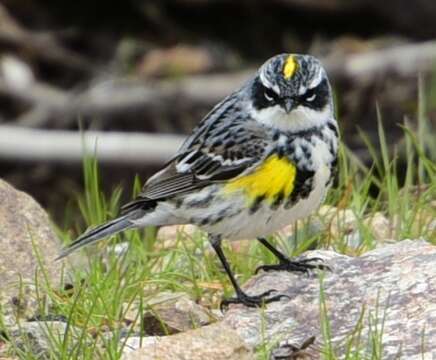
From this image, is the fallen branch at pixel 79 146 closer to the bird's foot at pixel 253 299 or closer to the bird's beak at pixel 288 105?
the bird's beak at pixel 288 105

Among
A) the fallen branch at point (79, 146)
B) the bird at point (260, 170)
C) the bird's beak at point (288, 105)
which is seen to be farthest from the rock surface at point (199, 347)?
the fallen branch at point (79, 146)

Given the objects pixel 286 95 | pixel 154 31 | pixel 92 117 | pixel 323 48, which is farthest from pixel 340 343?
pixel 154 31

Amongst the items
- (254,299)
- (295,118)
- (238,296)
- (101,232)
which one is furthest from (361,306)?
(101,232)

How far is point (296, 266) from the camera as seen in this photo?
5266mm

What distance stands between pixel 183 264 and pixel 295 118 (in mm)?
817

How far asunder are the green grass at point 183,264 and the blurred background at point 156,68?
3.91 meters

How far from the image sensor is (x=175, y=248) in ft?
18.9

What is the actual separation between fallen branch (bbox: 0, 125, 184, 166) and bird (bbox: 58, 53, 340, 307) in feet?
15.4

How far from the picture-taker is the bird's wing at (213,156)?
17.8 ft

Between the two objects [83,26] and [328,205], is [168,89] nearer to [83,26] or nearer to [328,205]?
[83,26]

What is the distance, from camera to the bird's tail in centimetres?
555

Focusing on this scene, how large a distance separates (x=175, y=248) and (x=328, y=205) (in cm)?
83

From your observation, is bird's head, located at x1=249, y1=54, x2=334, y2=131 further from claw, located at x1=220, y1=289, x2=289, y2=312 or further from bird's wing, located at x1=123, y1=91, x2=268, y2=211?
claw, located at x1=220, y1=289, x2=289, y2=312

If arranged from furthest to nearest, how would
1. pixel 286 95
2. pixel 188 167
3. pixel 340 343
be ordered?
pixel 188 167, pixel 286 95, pixel 340 343
